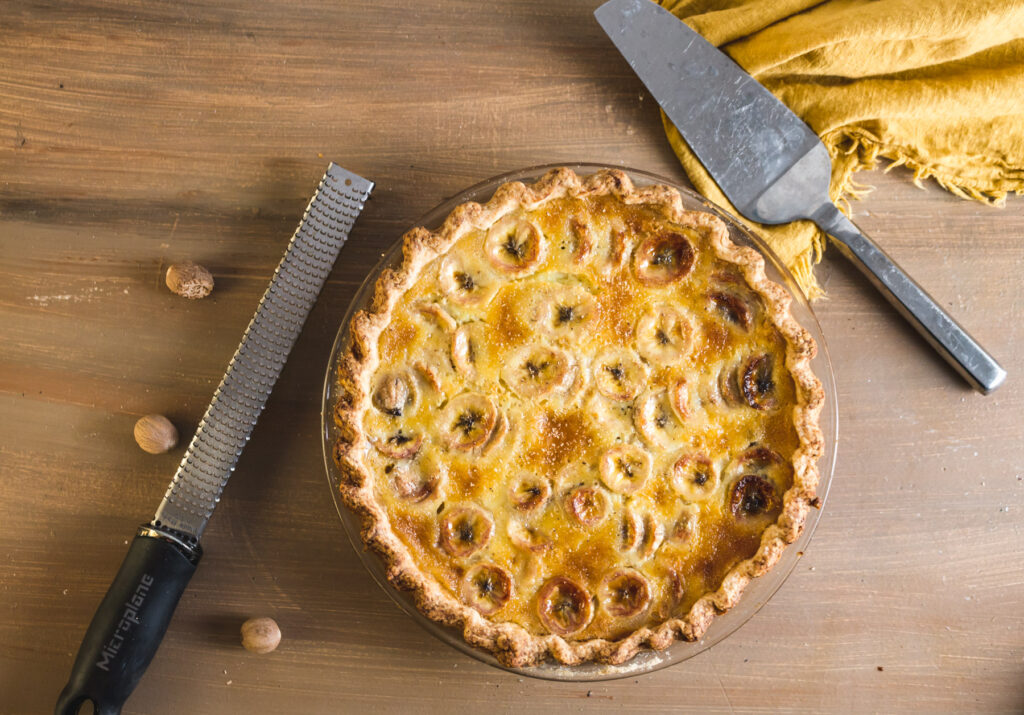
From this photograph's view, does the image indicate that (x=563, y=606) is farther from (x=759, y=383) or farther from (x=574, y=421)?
(x=759, y=383)

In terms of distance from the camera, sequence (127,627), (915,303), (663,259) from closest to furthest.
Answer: (127,627) < (663,259) < (915,303)

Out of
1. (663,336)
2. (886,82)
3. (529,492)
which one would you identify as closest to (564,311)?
(663,336)

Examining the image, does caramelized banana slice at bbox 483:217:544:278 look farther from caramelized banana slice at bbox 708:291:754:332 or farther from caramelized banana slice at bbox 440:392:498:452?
caramelized banana slice at bbox 708:291:754:332

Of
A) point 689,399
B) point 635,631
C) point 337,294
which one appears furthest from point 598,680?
point 337,294

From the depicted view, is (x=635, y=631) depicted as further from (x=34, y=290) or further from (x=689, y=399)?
(x=34, y=290)

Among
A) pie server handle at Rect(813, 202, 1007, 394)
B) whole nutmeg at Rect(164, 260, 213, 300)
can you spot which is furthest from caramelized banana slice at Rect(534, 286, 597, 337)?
whole nutmeg at Rect(164, 260, 213, 300)

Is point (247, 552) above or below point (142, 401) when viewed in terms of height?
below
